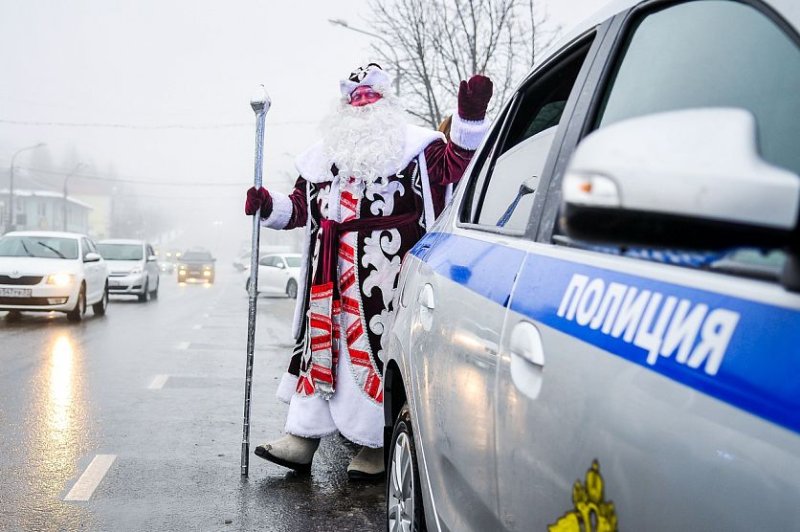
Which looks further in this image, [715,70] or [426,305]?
[426,305]

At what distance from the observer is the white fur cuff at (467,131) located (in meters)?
4.02

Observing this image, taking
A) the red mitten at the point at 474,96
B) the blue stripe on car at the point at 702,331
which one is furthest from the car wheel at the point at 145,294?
the blue stripe on car at the point at 702,331

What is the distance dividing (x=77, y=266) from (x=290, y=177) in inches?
1998

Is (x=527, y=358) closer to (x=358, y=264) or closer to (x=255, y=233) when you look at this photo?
(x=358, y=264)

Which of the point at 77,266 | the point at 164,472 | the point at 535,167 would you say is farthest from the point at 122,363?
the point at 535,167

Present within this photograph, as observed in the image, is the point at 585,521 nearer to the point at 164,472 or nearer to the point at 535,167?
the point at 535,167

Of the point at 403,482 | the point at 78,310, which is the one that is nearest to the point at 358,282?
the point at 403,482

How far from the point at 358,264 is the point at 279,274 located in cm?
2310

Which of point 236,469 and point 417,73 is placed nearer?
point 236,469

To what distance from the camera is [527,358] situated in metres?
1.67

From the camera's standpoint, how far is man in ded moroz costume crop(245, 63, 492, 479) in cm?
450

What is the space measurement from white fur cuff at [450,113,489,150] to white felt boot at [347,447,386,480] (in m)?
1.65

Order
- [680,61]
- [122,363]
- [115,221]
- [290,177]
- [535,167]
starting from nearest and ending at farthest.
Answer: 1. [680,61]
2. [535,167]
3. [122,363]
4. [290,177]
5. [115,221]

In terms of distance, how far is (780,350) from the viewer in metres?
1.05
